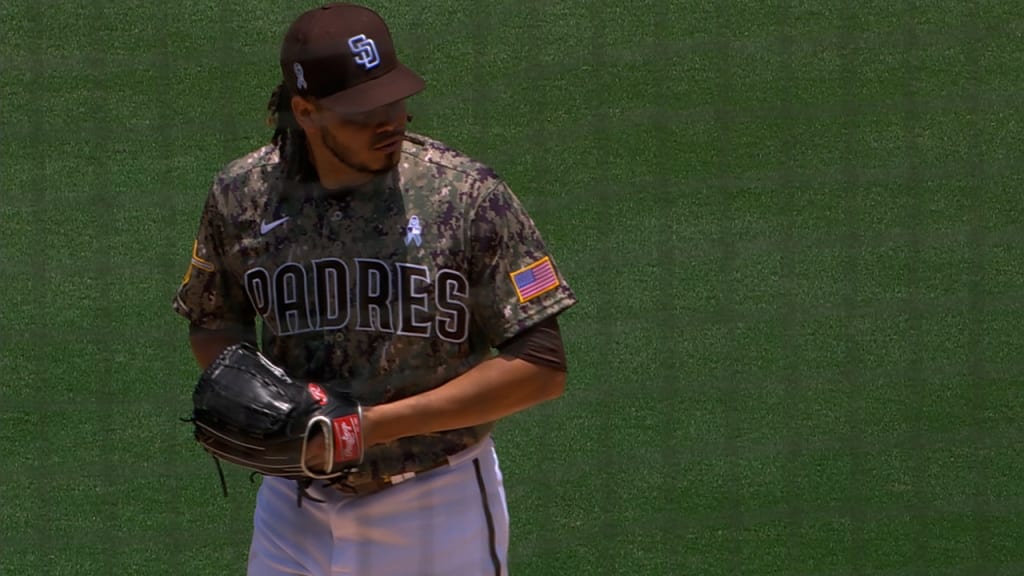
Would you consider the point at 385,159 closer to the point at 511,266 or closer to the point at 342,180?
the point at 342,180

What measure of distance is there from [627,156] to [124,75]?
2.06 metres

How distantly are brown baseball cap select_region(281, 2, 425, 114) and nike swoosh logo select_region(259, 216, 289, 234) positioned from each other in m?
0.23

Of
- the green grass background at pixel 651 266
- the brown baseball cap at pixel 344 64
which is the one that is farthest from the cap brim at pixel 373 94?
the green grass background at pixel 651 266

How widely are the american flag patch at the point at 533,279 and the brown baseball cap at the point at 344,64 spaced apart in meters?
0.36

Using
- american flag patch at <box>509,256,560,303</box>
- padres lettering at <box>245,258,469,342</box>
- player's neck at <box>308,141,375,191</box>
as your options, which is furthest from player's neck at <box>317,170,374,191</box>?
american flag patch at <box>509,256,560,303</box>

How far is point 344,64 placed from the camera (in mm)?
2736

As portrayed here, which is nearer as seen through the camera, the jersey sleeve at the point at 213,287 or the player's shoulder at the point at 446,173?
the player's shoulder at the point at 446,173

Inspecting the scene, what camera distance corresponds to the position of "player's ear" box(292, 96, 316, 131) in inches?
110

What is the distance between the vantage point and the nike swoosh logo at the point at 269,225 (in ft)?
9.31

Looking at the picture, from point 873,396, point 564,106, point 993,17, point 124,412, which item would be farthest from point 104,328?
point 993,17

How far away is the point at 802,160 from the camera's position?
19.3ft

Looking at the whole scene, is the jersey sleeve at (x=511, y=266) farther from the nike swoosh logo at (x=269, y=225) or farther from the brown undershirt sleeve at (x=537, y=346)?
the nike swoosh logo at (x=269, y=225)

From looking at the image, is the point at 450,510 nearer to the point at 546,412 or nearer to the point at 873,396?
the point at 546,412

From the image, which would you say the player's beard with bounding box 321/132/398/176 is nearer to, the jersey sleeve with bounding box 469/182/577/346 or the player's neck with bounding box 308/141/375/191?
the player's neck with bounding box 308/141/375/191
